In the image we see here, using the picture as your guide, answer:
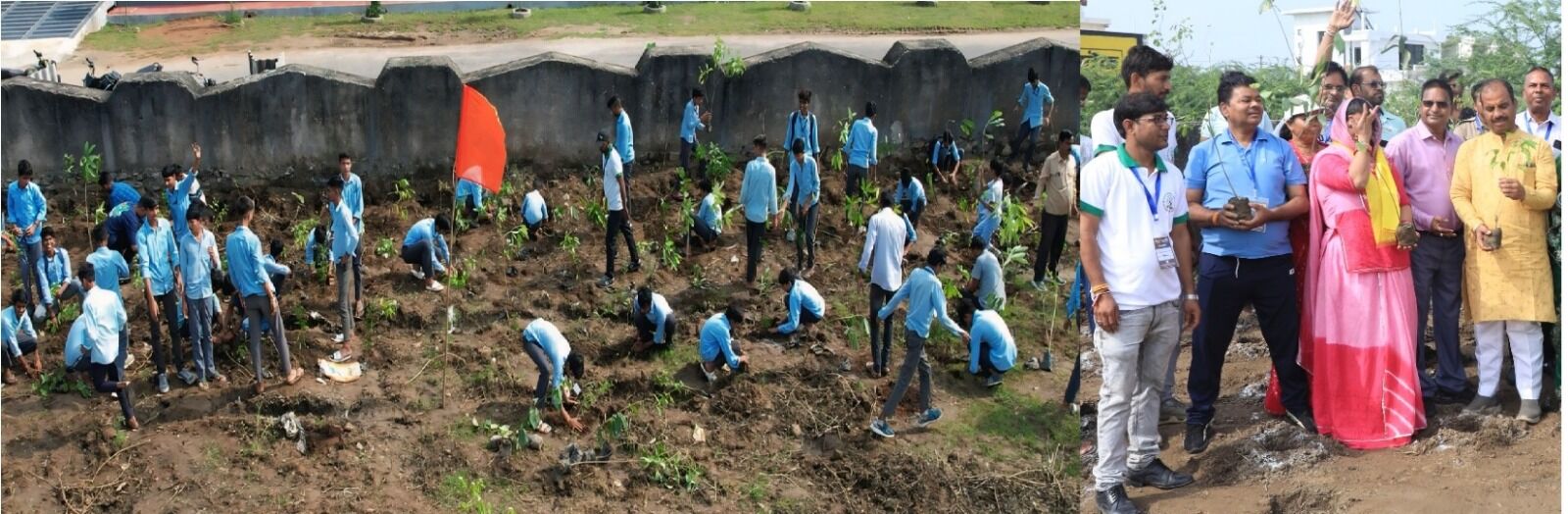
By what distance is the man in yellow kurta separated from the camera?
4.64 metres

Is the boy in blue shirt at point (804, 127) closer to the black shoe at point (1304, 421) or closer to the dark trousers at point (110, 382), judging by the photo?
the dark trousers at point (110, 382)

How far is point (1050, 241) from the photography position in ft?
30.4

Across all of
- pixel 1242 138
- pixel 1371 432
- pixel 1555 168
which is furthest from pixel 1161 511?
pixel 1555 168

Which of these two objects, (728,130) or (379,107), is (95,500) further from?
(728,130)

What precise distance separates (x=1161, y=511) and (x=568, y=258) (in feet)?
20.9

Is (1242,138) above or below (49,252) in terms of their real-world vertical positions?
above

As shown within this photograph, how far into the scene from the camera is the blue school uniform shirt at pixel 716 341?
8242 mm

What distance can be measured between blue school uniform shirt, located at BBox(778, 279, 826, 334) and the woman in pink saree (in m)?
4.46

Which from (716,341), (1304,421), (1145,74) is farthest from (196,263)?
(1304,421)

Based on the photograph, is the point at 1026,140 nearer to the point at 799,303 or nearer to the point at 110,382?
the point at 799,303

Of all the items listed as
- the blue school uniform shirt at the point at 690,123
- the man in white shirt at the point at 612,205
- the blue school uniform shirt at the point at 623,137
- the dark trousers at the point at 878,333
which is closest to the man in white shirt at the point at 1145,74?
the dark trousers at the point at 878,333

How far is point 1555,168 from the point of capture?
466 centimetres

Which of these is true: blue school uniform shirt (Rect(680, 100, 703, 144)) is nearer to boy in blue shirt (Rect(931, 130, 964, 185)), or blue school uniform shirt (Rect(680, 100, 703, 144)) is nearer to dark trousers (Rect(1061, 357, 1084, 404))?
boy in blue shirt (Rect(931, 130, 964, 185))

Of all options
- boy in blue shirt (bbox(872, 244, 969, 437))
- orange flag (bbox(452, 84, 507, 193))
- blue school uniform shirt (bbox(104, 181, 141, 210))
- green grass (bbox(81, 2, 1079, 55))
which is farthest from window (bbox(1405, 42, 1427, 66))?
green grass (bbox(81, 2, 1079, 55))
